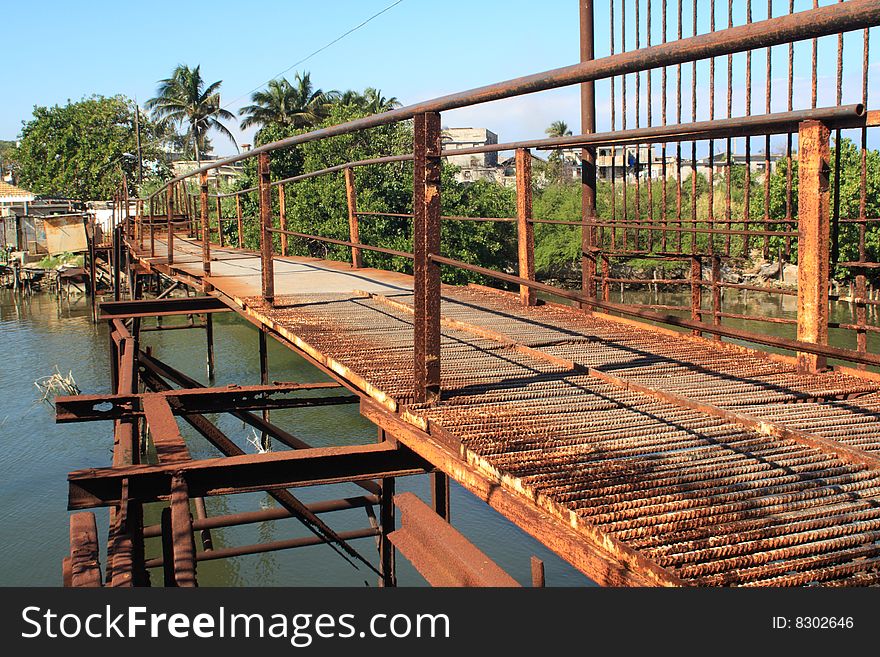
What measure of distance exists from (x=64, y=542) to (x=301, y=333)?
6836mm

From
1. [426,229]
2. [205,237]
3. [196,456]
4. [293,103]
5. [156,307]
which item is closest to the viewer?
[426,229]

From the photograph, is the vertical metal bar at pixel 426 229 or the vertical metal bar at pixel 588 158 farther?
the vertical metal bar at pixel 588 158

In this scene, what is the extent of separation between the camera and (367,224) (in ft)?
82.4

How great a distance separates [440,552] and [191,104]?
143 ft

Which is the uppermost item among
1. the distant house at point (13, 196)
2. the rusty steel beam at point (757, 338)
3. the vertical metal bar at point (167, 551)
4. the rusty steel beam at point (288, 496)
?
the distant house at point (13, 196)

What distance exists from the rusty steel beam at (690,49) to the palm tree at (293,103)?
3430 centimetres

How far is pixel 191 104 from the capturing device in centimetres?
4297

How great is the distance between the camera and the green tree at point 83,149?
4231 cm

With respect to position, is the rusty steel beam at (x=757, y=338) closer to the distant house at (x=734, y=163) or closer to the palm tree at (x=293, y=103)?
the distant house at (x=734, y=163)

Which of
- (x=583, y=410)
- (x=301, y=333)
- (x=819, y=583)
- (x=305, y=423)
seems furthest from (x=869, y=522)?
(x=305, y=423)

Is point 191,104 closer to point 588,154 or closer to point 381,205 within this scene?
point 381,205

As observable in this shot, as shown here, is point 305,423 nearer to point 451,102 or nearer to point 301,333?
point 301,333

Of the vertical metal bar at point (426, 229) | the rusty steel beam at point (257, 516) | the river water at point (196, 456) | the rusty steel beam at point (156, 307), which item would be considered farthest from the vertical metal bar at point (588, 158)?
the river water at point (196, 456)

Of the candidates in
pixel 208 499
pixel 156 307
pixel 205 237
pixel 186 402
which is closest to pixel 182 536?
pixel 186 402
